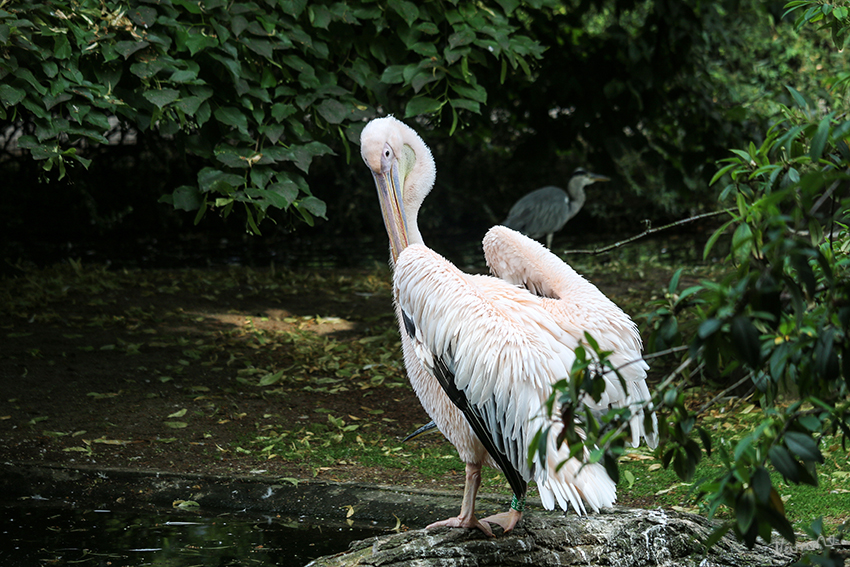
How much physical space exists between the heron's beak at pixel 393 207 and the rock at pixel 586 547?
3.65 feet

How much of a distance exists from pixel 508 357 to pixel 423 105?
1.91m

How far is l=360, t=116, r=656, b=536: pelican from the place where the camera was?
8.42ft

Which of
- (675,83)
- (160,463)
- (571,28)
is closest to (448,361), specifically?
(160,463)

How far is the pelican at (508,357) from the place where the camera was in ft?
8.42

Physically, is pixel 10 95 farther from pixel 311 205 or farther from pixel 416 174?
pixel 416 174

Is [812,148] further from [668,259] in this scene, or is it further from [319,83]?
[668,259]

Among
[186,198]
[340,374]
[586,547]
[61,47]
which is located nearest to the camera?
[586,547]

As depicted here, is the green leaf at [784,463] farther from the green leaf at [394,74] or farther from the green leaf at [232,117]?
the green leaf at [394,74]

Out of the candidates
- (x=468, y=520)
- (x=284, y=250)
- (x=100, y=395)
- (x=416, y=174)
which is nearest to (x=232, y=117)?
(x=416, y=174)

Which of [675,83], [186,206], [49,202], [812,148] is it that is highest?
[49,202]

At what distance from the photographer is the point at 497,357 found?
8.52 ft

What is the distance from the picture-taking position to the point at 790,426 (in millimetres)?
1261

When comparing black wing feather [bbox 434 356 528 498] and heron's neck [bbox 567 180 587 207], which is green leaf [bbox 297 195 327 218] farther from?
heron's neck [bbox 567 180 587 207]

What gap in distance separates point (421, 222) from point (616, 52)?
595 cm
